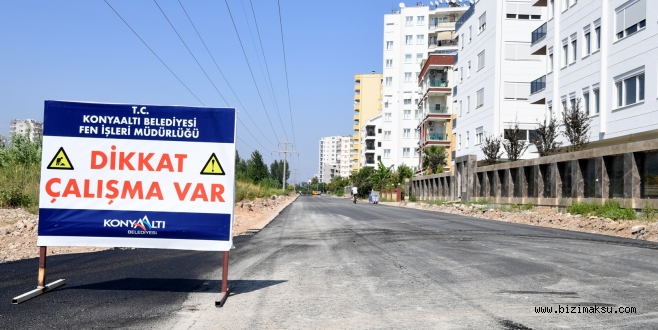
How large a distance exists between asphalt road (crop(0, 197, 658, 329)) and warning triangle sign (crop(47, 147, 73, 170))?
5.24 feet

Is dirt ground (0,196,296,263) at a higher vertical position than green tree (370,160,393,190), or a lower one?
lower

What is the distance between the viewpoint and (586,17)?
33.2 m

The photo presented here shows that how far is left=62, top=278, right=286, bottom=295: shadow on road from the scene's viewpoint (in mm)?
7746

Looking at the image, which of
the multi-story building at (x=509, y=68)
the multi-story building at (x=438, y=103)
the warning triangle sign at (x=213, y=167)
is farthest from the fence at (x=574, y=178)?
the multi-story building at (x=438, y=103)

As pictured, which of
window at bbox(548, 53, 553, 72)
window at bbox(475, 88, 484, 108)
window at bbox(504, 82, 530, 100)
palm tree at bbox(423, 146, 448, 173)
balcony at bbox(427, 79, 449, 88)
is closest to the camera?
window at bbox(548, 53, 553, 72)

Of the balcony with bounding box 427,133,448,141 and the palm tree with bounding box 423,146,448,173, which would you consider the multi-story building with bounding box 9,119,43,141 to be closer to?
the palm tree with bounding box 423,146,448,173

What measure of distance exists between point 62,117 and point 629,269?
899cm

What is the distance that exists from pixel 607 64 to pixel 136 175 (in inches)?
1146

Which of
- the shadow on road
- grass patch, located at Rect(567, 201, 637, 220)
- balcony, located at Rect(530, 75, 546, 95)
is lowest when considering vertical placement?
the shadow on road

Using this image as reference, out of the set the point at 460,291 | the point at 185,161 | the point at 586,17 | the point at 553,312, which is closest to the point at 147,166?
the point at 185,161

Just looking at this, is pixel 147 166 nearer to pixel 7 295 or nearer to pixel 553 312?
pixel 7 295

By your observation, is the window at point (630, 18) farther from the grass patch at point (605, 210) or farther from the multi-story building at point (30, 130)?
the multi-story building at point (30, 130)

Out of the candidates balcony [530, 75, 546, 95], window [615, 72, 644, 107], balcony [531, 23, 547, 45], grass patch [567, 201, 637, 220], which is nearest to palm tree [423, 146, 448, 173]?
balcony [530, 75, 546, 95]

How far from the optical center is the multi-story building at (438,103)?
252ft
